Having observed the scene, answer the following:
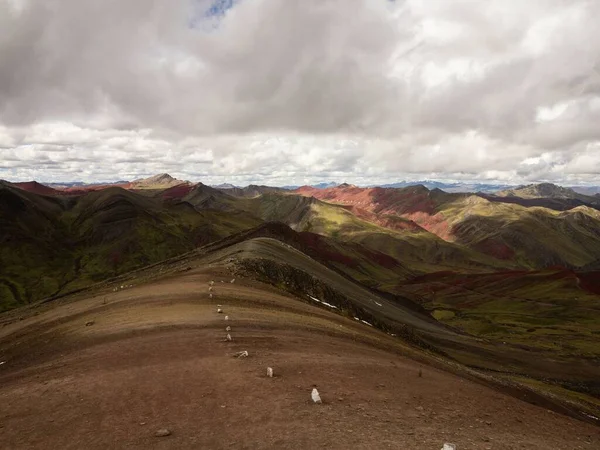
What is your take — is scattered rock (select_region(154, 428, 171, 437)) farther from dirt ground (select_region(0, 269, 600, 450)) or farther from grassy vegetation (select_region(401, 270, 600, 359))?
grassy vegetation (select_region(401, 270, 600, 359))

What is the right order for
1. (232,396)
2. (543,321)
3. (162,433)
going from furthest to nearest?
1. (543,321)
2. (232,396)
3. (162,433)

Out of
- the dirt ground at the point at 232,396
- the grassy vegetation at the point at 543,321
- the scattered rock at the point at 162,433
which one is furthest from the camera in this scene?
the grassy vegetation at the point at 543,321

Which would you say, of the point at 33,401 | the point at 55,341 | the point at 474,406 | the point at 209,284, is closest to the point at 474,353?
the point at 209,284

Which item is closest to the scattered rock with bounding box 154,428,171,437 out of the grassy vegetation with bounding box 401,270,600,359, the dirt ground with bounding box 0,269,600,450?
the dirt ground with bounding box 0,269,600,450

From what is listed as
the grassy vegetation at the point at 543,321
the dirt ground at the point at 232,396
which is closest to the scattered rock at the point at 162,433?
the dirt ground at the point at 232,396

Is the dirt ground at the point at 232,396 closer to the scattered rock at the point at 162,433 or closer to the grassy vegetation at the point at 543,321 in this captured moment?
the scattered rock at the point at 162,433

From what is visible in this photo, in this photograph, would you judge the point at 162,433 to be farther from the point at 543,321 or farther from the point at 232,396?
the point at 543,321

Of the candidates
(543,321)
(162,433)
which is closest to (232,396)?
(162,433)

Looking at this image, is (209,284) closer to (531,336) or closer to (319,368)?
(319,368)
